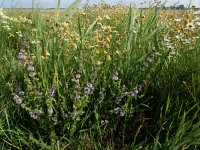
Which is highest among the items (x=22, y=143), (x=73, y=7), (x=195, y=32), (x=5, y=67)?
(x=73, y=7)

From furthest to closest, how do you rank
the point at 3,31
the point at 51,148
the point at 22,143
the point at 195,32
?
1. the point at 3,31
2. the point at 195,32
3. the point at 22,143
4. the point at 51,148

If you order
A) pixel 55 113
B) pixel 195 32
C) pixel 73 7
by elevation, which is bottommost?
pixel 55 113

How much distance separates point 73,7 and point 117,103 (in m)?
0.67

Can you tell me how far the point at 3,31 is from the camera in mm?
4512

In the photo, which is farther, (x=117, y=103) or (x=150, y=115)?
(x=150, y=115)

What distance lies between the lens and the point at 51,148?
6.72 ft

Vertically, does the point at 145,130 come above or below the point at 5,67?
below

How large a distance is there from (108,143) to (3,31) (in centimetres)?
293

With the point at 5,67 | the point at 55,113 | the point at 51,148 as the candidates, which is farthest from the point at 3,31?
the point at 51,148

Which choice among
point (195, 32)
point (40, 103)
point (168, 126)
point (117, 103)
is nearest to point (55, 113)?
point (40, 103)

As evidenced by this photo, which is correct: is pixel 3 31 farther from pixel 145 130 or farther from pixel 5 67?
pixel 145 130

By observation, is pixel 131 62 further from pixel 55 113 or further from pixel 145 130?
pixel 55 113

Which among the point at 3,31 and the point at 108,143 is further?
the point at 3,31

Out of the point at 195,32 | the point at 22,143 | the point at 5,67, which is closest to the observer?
the point at 22,143
